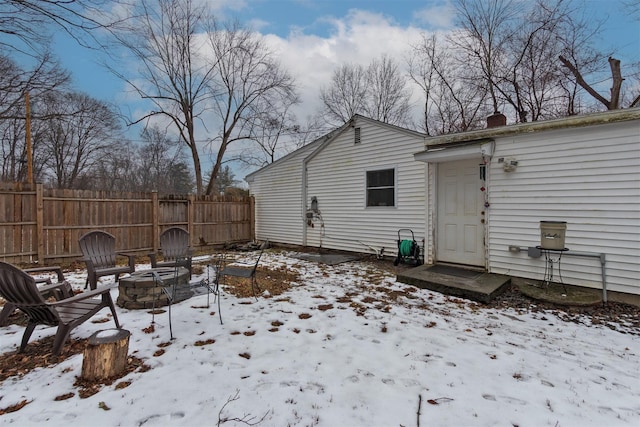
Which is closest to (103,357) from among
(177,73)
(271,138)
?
(177,73)

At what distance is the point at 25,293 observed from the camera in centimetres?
280

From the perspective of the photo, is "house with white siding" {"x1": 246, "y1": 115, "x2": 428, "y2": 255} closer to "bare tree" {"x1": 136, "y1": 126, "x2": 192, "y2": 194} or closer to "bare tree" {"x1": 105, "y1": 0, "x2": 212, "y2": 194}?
"bare tree" {"x1": 105, "y1": 0, "x2": 212, "y2": 194}

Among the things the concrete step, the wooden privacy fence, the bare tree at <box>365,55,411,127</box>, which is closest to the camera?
the concrete step

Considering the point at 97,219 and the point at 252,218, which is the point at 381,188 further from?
the point at 97,219

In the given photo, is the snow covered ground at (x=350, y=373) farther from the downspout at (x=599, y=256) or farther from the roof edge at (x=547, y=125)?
the roof edge at (x=547, y=125)

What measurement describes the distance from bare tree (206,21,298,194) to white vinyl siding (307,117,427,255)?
27.3ft

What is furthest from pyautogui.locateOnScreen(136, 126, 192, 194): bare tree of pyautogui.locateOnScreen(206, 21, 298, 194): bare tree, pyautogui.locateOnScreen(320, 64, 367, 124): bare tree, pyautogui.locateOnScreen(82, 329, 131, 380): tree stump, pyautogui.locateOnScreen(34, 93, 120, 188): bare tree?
pyautogui.locateOnScreen(82, 329, 131, 380): tree stump

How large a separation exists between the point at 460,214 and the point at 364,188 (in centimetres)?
268

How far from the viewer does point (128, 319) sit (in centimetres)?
372

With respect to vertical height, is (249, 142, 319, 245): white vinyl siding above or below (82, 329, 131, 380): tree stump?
above

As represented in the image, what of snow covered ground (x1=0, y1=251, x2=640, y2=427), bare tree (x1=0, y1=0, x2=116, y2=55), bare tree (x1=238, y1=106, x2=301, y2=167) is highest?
bare tree (x1=238, y1=106, x2=301, y2=167)

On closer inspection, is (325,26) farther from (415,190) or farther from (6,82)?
(6,82)

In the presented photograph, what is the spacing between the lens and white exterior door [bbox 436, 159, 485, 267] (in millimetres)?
6051

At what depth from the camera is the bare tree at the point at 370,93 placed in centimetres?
1828
